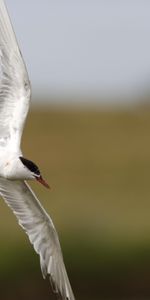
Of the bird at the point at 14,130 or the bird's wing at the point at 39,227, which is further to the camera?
the bird's wing at the point at 39,227

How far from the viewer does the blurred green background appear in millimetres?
21297

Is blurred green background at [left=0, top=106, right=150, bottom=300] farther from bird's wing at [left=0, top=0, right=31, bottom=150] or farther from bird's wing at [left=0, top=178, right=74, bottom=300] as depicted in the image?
bird's wing at [left=0, top=0, right=31, bottom=150]

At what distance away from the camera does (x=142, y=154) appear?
27656mm

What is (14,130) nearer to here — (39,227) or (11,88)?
(11,88)

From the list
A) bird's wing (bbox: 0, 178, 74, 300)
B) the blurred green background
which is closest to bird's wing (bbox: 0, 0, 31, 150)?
bird's wing (bbox: 0, 178, 74, 300)

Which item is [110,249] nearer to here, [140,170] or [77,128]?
[140,170]

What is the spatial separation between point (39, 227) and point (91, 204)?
6896mm

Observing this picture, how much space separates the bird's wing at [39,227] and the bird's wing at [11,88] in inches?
26.3

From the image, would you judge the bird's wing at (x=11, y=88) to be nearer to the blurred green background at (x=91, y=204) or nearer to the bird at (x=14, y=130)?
the bird at (x=14, y=130)

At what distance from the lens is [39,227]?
1705 centimetres

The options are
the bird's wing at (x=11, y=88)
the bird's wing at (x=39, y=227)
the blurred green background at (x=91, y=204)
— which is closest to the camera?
the bird's wing at (x=11, y=88)

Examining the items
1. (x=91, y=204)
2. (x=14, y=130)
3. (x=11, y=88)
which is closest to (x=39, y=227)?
(x=14, y=130)

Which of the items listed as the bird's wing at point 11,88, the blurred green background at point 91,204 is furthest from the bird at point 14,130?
the blurred green background at point 91,204

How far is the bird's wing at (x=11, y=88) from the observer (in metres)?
15.9
